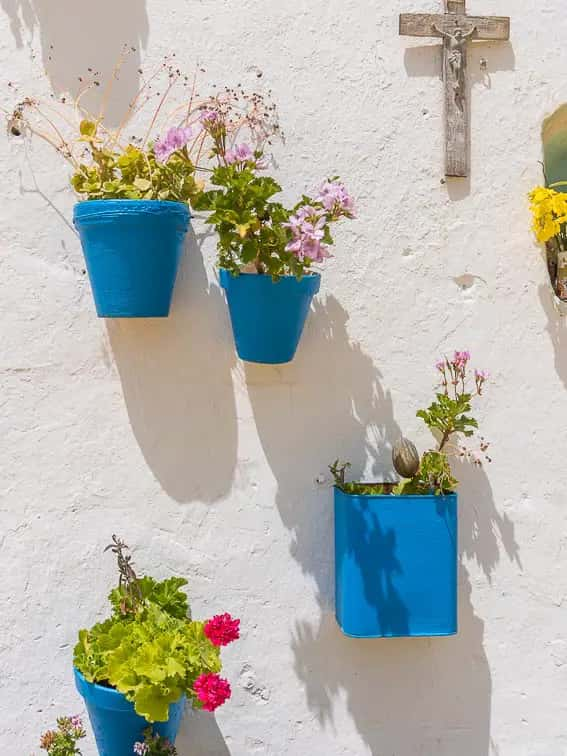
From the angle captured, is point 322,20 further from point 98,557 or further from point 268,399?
point 98,557

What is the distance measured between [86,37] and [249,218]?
2.41ft

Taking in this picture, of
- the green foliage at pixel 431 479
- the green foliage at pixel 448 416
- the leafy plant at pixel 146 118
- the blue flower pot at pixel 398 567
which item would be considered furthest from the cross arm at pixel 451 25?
the blue flower pot at pixel 398 567

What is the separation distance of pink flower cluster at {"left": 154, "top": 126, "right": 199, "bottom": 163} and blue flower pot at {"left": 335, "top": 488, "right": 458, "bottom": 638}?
0.95 metres

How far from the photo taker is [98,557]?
2072 mm

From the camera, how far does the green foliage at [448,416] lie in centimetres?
200

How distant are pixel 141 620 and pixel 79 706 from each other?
39cm

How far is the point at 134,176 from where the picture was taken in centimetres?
192

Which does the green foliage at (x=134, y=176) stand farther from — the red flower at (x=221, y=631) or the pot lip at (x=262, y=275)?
the red flower at (x=221, y=631)

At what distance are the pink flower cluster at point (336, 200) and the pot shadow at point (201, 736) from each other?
135 centimetres

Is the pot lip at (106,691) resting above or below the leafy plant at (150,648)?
below

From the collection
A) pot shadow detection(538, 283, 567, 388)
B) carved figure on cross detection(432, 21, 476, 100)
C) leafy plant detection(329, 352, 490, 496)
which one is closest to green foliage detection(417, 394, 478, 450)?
leafy plant detection(329, 352, 490, 496)

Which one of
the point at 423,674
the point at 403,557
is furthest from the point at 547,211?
the point at 423,674

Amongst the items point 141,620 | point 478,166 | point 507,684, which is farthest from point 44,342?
point 507,684

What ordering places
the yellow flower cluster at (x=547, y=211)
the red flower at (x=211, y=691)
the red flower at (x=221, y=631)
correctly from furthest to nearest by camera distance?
the yellow flower cluster at (x=547, y=211)
the red flower at (x=221, y=631)
the red flower at (x=211, y=691)
